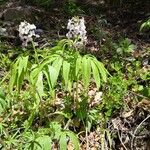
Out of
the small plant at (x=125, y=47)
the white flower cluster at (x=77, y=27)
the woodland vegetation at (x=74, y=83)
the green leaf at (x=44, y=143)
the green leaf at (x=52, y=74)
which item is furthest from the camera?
the small plant at (x=125, y=47)

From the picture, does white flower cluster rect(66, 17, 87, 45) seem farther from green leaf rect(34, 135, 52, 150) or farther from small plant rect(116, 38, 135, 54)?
small plant rect(116, 38, 135, 54)

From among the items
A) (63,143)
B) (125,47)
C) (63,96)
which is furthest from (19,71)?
(125,47)

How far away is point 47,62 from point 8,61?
1.53 meters

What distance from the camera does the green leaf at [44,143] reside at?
10.4ft

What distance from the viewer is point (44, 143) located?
318 centimetres

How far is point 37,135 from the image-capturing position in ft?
10.8

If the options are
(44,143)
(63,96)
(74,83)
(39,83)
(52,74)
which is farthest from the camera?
(74,83)

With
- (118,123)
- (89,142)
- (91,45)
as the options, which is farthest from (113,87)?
(91,45)

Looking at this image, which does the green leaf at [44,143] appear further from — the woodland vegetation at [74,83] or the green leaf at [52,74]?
the green leaf at [52,74]

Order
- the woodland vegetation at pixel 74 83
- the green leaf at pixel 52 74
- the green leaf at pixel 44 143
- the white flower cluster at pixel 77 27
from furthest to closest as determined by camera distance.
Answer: the white flower cluster at pixel 77 27, the woodland vegetation at pixel 74 83, the green leaf at pixel 52 74, the green leaf at pixel 44 143

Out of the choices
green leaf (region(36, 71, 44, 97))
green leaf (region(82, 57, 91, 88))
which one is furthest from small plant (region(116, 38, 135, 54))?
green leaf (region(36, 71, 44, 97))

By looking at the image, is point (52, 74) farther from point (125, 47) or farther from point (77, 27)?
point (125, 47)

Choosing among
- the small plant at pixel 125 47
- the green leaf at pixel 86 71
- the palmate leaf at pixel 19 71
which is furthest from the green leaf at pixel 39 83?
the small plant at pixel 125 47

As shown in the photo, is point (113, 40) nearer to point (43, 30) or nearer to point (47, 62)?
point (43, 30)
